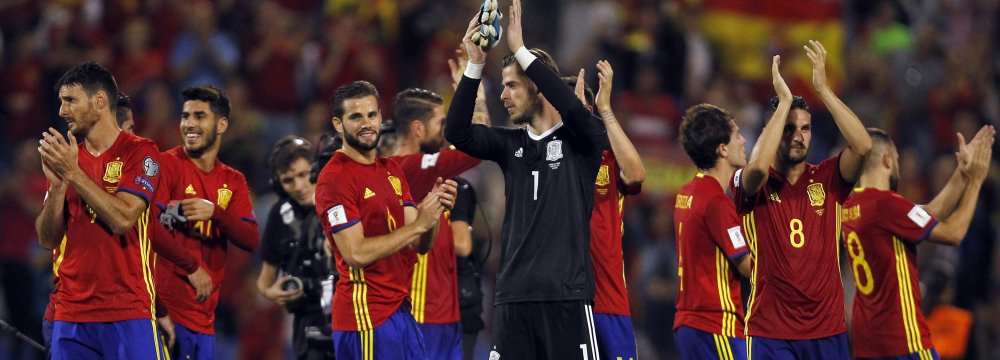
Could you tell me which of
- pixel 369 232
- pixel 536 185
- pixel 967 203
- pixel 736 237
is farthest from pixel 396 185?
pixel 967 203

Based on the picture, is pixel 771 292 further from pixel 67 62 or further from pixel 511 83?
pixel 67 62

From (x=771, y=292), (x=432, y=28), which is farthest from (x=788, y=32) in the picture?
(x=771, y=292)

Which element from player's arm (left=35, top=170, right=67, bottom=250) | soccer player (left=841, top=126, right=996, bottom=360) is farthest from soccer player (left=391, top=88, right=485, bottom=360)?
soccer player (left=841, top=126, right=996, bottom=360)

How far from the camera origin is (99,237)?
8.01m

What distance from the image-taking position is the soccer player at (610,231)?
27.6 feet

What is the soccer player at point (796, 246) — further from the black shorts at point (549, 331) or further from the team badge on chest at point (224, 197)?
the team badge on chest at point (224, 197)

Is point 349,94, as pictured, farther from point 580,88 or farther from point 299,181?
point 299,181

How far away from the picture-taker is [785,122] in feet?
28.8

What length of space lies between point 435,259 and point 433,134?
3.02 ft

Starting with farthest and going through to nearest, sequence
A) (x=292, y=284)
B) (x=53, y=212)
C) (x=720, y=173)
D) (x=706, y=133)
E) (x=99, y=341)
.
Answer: (x=292, y=284), (x=720, y=173), (x=706, y=133), (x=99, y=341), (x=53, y=212)

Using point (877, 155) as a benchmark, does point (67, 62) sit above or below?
above

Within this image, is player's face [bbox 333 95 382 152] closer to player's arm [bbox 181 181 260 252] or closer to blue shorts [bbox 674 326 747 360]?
player's arm [bbox 181 181 260 252]

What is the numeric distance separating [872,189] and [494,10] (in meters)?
3.38

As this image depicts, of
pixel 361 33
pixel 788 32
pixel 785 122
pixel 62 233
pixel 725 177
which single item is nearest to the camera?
pixel 62 233
